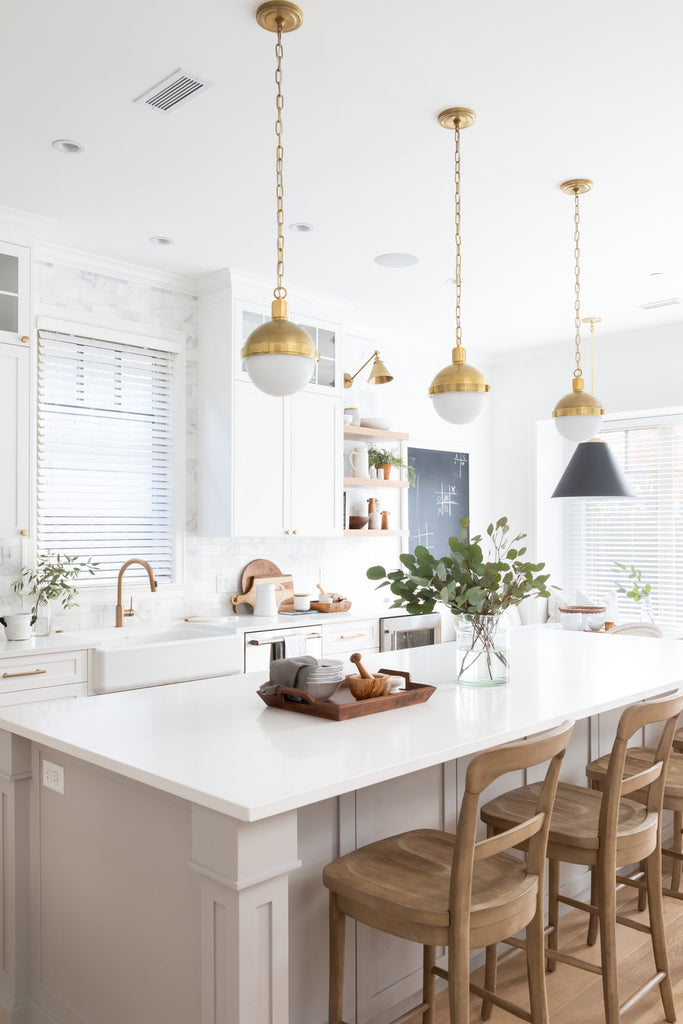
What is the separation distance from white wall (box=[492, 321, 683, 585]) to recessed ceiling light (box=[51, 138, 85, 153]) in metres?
4.26

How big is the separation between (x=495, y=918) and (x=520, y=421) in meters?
5.45

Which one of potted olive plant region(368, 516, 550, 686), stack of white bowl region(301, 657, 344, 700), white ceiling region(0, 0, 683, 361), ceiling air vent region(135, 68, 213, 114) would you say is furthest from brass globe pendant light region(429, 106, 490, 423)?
stack of white bowl region(301, 657, 344, 700)

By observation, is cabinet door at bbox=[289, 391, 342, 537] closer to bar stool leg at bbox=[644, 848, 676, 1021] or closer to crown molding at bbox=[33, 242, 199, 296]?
crown molding at bbox=[33, 242, 199, 296]

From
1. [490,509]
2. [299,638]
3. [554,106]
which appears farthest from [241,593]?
[554,106]

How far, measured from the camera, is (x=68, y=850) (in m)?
2.12

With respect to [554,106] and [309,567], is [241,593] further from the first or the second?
[554,106]

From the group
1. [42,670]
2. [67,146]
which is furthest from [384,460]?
[67,146]

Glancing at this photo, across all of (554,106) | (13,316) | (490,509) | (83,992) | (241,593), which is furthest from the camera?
(490,509)

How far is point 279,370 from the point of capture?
2.40m

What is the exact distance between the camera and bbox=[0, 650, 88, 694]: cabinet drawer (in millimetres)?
3455

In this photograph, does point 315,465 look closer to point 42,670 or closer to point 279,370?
point 42,670

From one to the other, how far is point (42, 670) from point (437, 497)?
3710 millimetres

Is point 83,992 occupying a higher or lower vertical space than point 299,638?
lower

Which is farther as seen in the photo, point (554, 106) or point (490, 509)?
point (490, 509)
